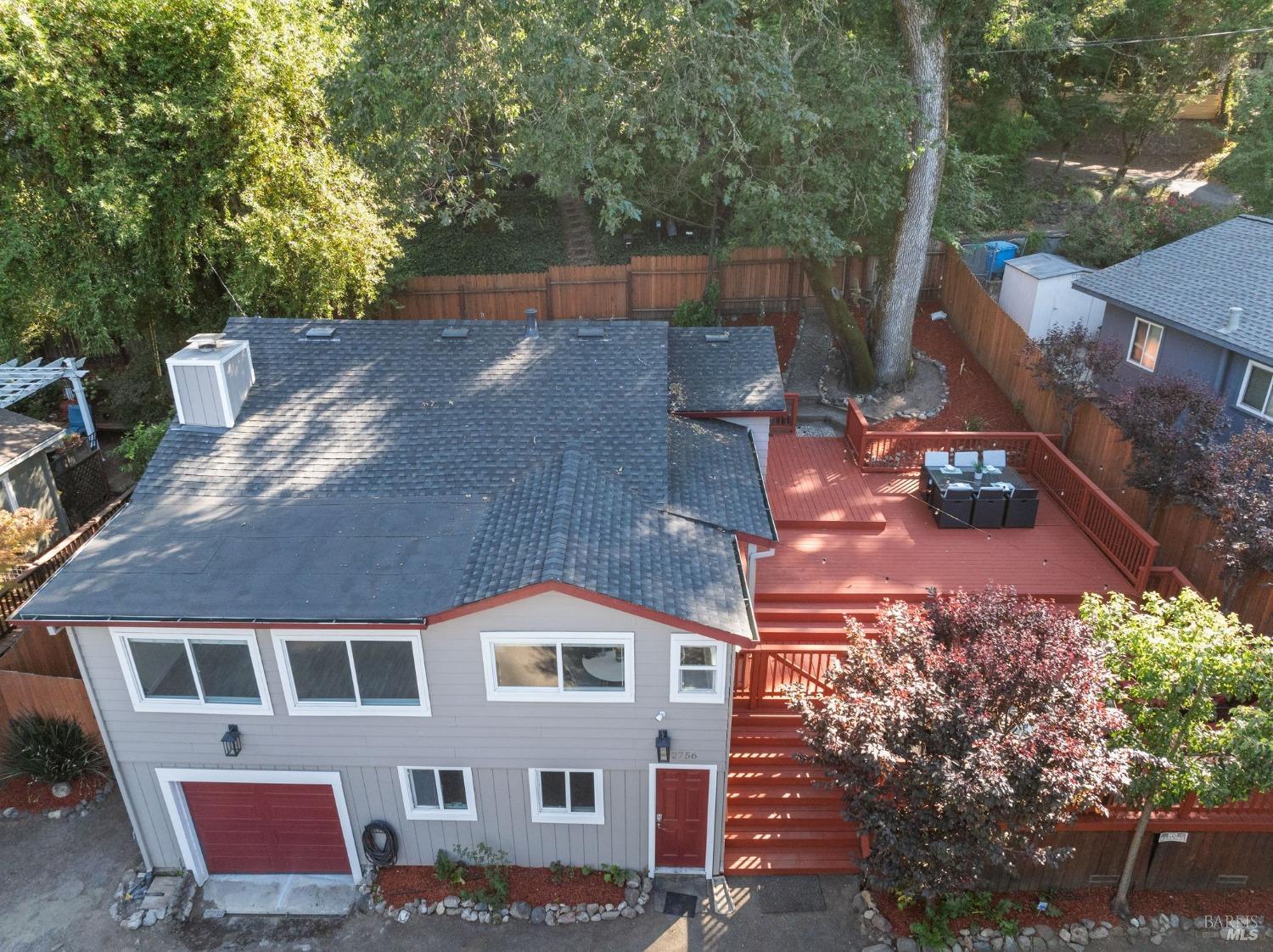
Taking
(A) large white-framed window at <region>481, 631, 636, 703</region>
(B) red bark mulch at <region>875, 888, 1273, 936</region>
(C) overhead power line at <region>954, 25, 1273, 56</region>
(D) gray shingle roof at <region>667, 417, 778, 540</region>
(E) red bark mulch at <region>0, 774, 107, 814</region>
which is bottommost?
(E) red bark mulch at <region>0, 774, 107, 814</region>

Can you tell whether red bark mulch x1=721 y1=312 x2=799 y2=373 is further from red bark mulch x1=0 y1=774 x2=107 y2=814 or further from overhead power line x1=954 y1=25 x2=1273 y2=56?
red bark mulch x1=0 y1=774 x2=107 y2=814

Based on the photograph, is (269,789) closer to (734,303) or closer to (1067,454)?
(1067,454)

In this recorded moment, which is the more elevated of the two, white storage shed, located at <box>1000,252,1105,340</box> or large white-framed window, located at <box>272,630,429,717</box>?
white storage shed, located at <box>1000,252,1105,340</box>

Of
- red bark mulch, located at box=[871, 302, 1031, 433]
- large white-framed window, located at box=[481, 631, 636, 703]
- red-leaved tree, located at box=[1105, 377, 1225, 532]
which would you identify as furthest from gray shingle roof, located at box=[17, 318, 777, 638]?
red bark mulch, located at box=[871, 302, 1031, 433]

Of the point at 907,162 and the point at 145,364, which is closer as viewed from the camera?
the point at 907,162

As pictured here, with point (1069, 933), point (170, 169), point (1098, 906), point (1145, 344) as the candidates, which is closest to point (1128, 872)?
point (1098, 906)

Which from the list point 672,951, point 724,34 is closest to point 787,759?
point 672,951

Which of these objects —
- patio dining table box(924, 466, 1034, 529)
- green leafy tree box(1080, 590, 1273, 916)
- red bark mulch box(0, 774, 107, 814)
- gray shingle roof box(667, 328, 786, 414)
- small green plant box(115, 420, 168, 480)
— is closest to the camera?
green leafy tree box(1080, 590, 1273, 916)

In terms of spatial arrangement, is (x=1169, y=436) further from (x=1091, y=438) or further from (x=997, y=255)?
(x=997, y=255)
